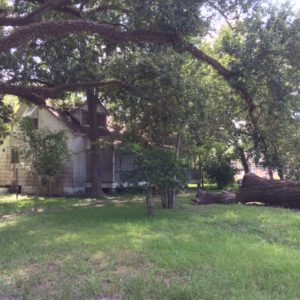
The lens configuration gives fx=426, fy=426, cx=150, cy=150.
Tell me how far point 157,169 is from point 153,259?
5867 millimetres

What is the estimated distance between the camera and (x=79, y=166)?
85.9ft

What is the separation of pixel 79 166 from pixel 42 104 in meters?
9.00

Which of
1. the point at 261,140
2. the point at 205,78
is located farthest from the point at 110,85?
the point at 261,140

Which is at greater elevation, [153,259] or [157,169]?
[157,169]

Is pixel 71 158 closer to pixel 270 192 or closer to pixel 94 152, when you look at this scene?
pixel 94 152

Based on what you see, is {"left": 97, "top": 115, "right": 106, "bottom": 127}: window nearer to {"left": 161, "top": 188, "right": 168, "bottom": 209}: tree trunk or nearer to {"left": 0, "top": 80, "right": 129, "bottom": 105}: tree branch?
{"left": 0, "top": 80, "right": 129, "bottom": 105}: tree branch

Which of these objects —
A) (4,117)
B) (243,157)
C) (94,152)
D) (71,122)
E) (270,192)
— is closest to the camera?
(270,192)

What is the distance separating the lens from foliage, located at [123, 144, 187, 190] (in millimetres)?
12633

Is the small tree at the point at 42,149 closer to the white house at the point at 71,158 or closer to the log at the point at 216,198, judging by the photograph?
the log at the point at 216,198

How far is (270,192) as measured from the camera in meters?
15.9

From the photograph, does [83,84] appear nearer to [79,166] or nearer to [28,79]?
[28,79]

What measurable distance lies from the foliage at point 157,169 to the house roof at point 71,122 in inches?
496

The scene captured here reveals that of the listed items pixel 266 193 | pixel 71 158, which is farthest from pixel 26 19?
pixel 71 158

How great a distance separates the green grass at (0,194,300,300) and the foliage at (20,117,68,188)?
3.90 m
